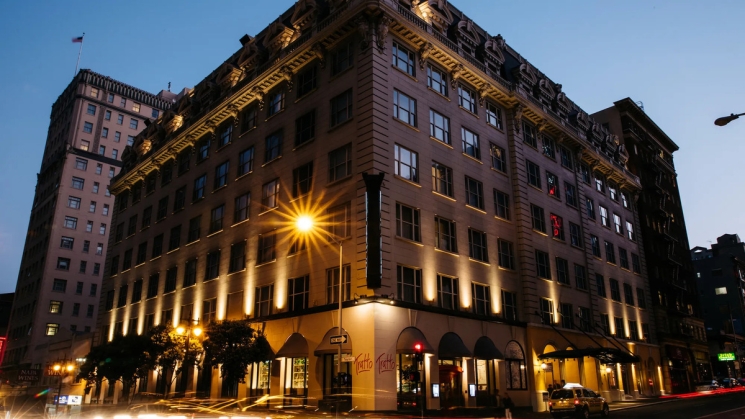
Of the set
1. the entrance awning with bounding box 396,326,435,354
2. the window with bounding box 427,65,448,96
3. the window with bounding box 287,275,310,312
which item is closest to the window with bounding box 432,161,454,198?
the window with bounding box 427,65,448,96

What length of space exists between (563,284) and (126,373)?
35.0 meters

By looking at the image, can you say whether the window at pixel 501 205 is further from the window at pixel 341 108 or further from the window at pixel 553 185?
the window at pixel 341 108

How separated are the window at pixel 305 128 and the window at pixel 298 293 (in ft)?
31.7

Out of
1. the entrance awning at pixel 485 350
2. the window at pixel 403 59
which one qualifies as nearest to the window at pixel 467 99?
the window at pixel 403 59

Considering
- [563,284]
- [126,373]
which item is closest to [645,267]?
[563,284]

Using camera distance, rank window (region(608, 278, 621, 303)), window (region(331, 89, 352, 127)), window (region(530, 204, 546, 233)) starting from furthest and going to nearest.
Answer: window (region(608, 278, 621, 303)), window (region(530, 204, 546, 233)), window (region(331, 89, 352, 127))

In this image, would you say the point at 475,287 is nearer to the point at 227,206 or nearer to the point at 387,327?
the point at 387,327

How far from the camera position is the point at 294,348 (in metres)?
33.4

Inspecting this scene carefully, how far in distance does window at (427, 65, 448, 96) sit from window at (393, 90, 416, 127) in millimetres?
3039

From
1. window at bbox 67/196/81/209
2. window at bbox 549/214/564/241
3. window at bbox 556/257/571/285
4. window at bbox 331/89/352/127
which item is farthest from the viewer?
window at bbox 67/196/81/209

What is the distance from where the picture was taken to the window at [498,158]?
43.0m

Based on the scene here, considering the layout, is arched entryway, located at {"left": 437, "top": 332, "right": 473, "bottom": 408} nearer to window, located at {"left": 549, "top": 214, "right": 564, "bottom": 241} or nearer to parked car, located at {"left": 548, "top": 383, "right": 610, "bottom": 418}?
parked car, located at {"left": 548, "top": 383, "right": 610, "bottom": 418}

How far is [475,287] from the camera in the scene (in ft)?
123

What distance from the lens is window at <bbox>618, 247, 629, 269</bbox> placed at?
196 ft
